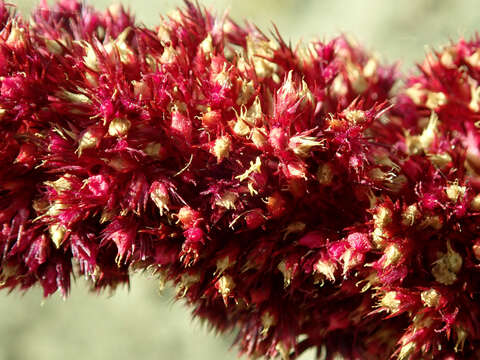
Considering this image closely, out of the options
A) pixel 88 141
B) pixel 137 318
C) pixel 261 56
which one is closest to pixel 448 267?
pixel 261 56

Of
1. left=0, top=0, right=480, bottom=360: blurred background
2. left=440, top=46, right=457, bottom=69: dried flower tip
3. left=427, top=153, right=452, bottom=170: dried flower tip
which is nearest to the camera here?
left=427, top=153, right=452, bottom=170: dried flower tip

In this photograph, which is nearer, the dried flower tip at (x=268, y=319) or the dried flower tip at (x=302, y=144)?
the dried flower tip at (x=302, y=144)

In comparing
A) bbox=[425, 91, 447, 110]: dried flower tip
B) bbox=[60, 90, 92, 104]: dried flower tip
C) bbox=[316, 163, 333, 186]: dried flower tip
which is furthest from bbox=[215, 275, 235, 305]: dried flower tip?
bbox=[425, 91, 447, 110]: dried flower tip

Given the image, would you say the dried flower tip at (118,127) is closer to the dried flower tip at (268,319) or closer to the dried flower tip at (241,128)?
the dried flower tip at (241,128)

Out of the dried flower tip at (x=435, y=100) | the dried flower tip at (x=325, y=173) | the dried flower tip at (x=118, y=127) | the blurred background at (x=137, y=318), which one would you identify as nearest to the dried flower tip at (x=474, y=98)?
the dried flower tip at (x=435, y=100)

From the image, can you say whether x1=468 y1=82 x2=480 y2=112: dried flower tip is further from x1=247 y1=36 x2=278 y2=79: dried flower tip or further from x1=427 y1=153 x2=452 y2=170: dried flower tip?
x1=247 y1=36 x2=278 y2=79: dried flower tip

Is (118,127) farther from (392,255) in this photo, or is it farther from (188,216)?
(392,255)

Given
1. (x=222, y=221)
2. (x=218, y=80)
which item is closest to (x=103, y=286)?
(x=222, y=221)
